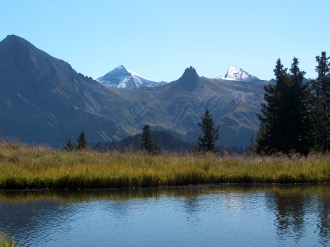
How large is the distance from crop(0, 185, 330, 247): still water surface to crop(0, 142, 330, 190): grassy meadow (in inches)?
38.2

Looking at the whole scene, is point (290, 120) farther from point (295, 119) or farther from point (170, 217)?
point (170, 217)

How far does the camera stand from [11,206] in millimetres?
14805

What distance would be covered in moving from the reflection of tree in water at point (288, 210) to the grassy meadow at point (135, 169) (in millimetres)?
2855

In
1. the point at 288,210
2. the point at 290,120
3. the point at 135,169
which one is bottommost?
the point at 288,210

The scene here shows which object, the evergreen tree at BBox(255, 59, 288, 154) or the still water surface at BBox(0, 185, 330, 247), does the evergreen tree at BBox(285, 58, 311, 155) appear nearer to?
the evergreen tree at BBox(255, 59, 288, 154)

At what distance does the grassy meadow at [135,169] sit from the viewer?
734 inches

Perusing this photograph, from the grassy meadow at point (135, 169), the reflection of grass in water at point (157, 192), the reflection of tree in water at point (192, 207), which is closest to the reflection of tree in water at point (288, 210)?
the reflection of grass in water at point (157, 192)

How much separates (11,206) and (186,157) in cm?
1073

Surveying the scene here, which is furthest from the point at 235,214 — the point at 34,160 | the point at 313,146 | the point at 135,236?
the point at 313,146

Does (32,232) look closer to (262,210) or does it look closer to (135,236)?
(135,236)

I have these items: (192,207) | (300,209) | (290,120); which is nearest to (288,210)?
(300,209)

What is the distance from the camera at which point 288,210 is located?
1438 cm

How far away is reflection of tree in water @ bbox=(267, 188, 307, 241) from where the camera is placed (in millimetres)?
11925

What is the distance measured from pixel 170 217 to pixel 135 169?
6.57 metres
